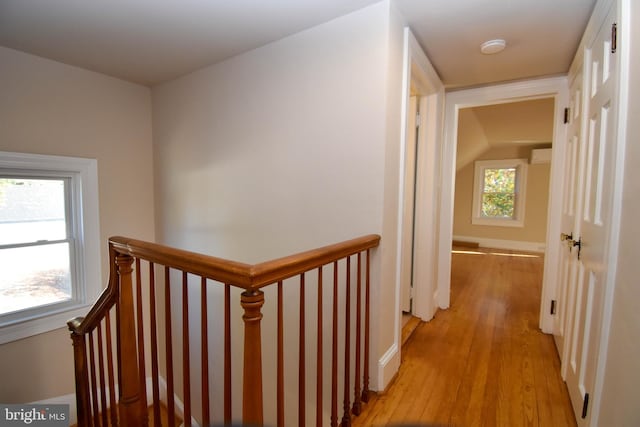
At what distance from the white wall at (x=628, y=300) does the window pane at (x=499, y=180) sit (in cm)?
566

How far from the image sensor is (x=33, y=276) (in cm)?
245

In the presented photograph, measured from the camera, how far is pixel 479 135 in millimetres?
4656

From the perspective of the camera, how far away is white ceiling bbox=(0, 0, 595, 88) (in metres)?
1.57

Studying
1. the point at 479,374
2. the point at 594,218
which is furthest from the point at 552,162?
the point at 479,374

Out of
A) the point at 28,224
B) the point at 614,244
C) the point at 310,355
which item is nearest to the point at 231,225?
the point at 310,355

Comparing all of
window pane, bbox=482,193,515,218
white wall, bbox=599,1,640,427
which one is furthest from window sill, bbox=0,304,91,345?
window pane, bbox=482,193,515,218

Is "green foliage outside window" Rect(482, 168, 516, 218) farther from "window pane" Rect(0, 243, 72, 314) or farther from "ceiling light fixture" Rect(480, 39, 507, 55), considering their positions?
"window pane" Rect(0, 243, 72, 314)

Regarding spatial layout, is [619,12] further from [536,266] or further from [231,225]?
[536,266]

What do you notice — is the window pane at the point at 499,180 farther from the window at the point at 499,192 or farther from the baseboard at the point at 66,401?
the baseboard at the point at 66,401

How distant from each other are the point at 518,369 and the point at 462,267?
2731mm

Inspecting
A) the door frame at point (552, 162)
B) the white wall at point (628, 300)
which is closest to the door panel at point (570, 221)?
the door frame at point (552, 162)

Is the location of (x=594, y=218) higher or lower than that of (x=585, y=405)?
higher

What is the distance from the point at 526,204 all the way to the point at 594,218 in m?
5.32

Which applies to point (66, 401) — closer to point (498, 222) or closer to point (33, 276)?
point (33, 276)
